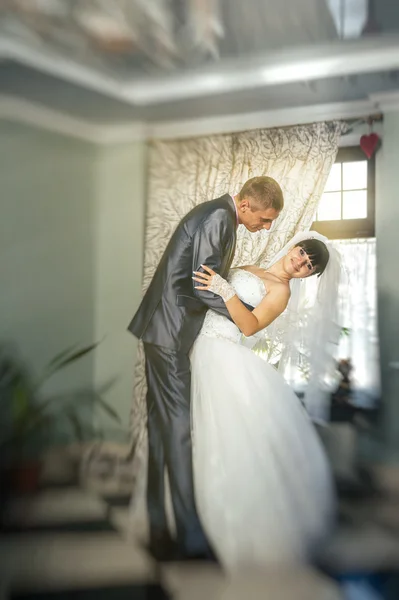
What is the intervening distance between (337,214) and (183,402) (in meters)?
0.67

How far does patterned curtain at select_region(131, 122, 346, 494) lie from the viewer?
5.35 feet

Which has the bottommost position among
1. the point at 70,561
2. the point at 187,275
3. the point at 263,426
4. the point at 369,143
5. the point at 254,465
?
the point at 70,561

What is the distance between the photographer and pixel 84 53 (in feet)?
5.86

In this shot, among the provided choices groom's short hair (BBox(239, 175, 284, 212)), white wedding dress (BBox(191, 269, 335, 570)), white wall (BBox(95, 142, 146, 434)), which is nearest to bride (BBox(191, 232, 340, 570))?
white wedding dress (BBox(191, 269, 335, 570))

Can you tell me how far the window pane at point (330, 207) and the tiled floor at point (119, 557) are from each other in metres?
0.70

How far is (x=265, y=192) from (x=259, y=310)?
33 cm

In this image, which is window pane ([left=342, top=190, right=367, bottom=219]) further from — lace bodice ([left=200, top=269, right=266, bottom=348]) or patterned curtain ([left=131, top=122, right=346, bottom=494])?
lace bodice ([left=200, top=269, right=266, bottom=348])

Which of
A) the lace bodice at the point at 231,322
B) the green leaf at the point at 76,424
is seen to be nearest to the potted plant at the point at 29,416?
the green leaf at the point at 76,424

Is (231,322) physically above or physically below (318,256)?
below

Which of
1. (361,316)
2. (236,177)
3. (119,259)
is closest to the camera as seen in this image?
(361,316)

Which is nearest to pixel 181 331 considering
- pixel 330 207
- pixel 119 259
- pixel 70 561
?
pixel 119 259

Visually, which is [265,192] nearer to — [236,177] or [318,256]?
[236,177]

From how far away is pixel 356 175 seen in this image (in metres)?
1.60

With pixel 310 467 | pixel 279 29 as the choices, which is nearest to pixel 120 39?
pixel 279 29
